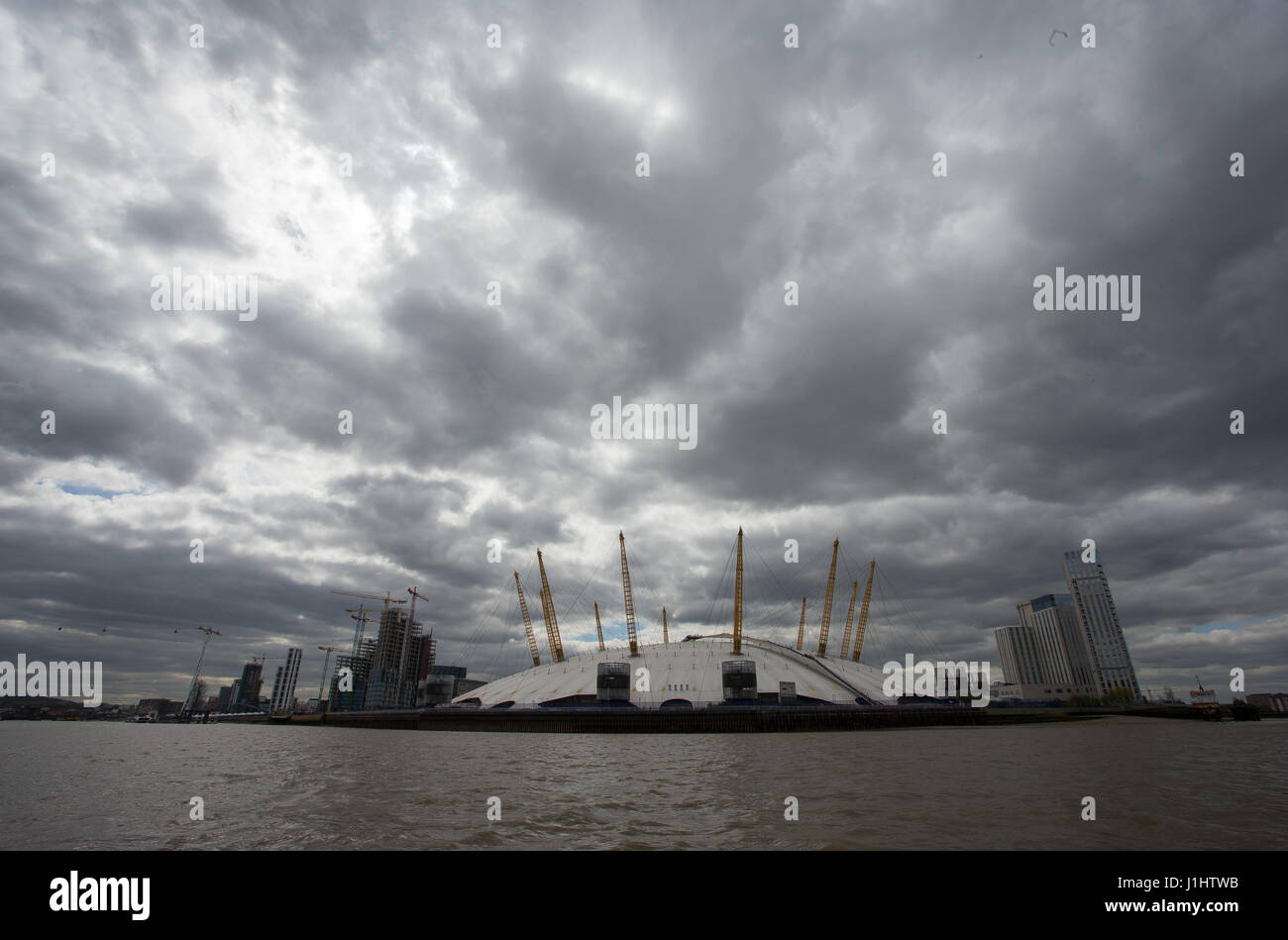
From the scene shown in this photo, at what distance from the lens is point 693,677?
113 metres

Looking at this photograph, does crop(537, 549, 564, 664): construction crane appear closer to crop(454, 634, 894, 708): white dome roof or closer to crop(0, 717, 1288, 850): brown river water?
crop(454, 634, 894, 708): white dome roof

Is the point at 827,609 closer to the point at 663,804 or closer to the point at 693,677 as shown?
the point at 693,677

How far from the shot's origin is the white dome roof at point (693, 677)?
354 ft

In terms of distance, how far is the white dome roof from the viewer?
107812 mm

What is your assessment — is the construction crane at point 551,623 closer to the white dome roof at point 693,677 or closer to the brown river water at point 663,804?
the white dome roof at point 693,677

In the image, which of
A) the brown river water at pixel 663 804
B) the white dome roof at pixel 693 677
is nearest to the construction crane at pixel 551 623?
the white dome roof at pixel 693 677

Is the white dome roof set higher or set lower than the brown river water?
lower

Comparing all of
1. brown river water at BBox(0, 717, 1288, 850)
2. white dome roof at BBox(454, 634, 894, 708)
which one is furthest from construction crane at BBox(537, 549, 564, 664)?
brown river water at BBox(0, 717, 1288, 850)

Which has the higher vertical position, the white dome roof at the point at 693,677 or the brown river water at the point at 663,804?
the brown river water at the point at 663,804

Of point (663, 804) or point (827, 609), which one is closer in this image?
point (663, 804)

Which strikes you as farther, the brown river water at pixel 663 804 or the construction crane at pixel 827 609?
the construction crane at pixel 827 609

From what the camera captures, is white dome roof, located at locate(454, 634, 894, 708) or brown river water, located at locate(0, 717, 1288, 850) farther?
white dome roof, located at locate(454, 634, 894, 708)

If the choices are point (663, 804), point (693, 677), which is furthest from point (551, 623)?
point (663, 804)
